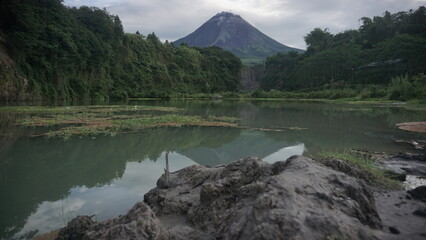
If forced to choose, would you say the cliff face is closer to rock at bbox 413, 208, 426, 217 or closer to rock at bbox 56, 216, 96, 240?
rock at bbox 56, 216, 96, 240

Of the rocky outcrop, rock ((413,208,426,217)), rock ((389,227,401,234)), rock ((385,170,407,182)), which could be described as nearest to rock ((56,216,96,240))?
the rocky outcrop

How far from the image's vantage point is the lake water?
5.44 m

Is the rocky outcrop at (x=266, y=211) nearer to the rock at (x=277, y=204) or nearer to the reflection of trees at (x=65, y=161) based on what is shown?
the rock at (x=277, y=204)

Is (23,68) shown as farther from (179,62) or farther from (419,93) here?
(179,62)

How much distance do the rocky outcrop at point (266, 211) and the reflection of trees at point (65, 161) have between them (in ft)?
8.54

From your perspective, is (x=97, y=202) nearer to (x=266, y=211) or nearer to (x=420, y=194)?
(x=266, y=211)

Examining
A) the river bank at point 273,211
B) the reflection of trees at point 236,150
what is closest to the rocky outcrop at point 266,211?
the river bank at point 273,211

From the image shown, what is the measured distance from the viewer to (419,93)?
1387 inches

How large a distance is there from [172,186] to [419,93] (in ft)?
130

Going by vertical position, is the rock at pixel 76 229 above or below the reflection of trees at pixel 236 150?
above

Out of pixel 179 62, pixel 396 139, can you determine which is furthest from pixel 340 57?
pixel 396 139

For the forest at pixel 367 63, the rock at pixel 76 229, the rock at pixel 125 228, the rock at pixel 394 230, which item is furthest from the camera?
the forest at pixel 367 63

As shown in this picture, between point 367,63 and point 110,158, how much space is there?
236ft

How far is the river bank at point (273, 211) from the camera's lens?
9.96ft
